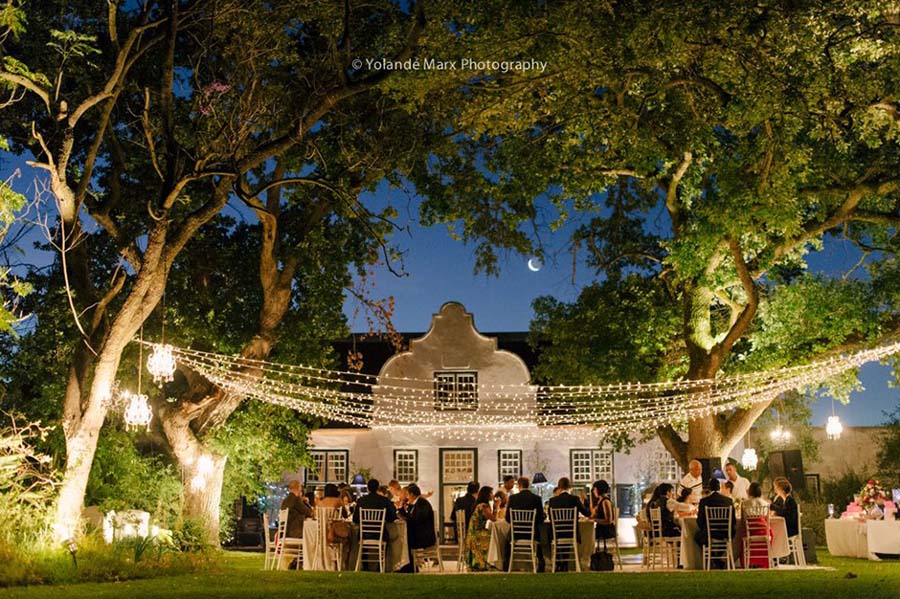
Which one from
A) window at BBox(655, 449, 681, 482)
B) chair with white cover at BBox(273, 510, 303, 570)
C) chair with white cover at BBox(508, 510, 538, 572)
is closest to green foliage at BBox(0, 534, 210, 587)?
chair with white cover at BBox(273, 510, 303, 570)

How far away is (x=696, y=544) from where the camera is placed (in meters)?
15.0

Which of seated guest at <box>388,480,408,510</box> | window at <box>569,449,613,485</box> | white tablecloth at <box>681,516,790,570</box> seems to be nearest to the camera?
white tablecloth at <box>681,516,790,570</box>

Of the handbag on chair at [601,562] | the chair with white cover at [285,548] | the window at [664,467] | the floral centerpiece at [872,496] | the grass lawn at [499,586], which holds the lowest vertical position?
the grass lawn at [499,586]

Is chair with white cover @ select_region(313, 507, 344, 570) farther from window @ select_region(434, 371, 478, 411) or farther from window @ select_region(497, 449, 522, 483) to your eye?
window @ select_region(434, 371, 478, 411)

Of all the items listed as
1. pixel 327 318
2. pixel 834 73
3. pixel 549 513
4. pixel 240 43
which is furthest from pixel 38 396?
pixel 834 73

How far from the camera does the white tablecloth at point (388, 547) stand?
15555 millimetres

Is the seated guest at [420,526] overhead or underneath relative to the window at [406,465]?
underneath

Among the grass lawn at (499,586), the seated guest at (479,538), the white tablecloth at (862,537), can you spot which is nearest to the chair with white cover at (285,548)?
the grass lawn at (499,586)

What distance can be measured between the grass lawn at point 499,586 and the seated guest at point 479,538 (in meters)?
1.44

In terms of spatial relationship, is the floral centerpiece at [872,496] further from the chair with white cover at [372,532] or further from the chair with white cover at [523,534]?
the chair with white cover at [372,532]

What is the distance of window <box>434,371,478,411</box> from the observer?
31266mm

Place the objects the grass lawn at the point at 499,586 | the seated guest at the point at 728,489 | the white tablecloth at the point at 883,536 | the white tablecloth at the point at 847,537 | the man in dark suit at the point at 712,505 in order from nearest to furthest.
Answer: the grass lawn at the point at 499,586
the man in dark suit at the point at 712,505
the seated guest at the point at 728,489
the white tablecloth at the point at 883,536
the white tablecloth at the point at 847,537

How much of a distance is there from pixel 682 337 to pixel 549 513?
8214mm

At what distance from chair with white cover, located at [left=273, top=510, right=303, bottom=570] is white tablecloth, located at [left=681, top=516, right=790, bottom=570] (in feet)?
18.3
